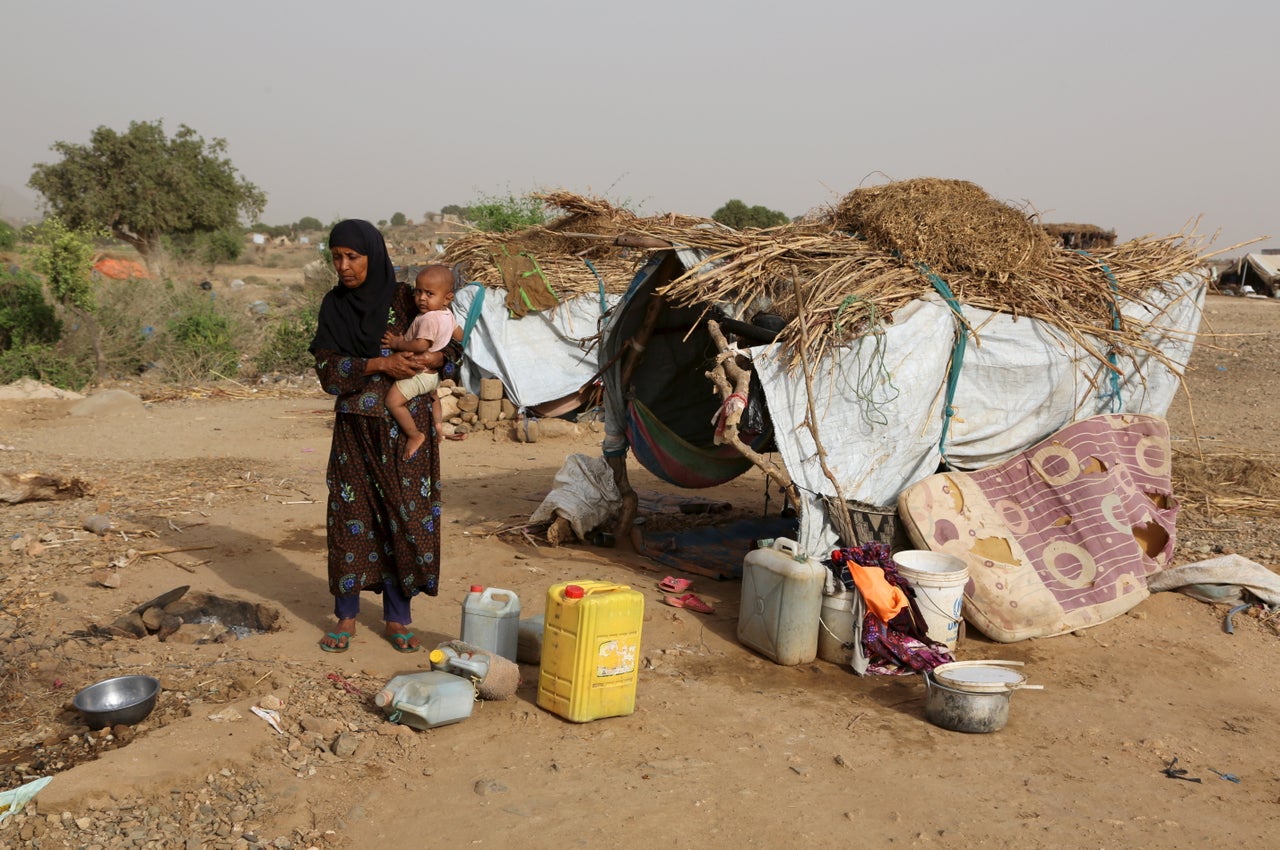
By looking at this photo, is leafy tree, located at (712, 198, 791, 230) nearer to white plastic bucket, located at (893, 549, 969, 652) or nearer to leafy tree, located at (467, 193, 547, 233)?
leafy tree, located at (467, 193, 547, 233)

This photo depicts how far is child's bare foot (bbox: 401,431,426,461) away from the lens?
3791mm

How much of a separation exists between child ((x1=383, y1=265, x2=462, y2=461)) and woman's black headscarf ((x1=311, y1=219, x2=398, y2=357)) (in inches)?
2.7

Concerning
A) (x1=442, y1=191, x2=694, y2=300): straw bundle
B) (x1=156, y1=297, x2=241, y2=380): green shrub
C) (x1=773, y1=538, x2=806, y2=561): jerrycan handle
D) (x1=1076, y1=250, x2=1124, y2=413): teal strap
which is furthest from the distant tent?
(x1=773, y1=538, x2=806, y2=561): jerrycan handle

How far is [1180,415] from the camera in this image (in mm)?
10797

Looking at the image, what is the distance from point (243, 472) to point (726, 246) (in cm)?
444

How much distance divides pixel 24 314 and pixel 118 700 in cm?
1037

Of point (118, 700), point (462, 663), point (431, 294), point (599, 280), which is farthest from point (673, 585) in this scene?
point (599, 280)

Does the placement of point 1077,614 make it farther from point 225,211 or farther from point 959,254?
point 225,211

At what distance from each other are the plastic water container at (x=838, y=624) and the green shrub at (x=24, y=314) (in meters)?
11.1

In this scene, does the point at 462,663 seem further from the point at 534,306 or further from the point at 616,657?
the point at 534,306

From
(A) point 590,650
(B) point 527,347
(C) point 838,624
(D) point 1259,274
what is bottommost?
(C) point 838,624

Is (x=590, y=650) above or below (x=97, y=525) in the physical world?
above

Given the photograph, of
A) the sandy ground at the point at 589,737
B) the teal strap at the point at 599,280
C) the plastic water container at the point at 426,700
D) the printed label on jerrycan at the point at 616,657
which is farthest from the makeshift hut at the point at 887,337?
the teal strap at the point at 599,280

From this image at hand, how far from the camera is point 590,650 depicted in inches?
133
